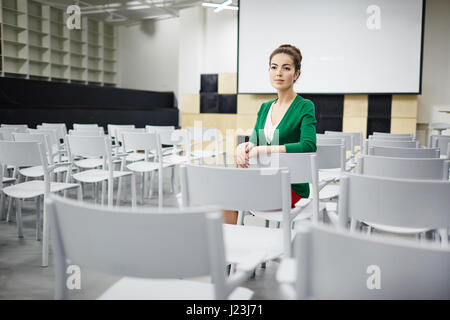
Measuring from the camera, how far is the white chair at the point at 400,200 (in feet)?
4.25

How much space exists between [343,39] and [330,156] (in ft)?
19.7

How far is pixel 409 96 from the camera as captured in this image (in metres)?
8.20

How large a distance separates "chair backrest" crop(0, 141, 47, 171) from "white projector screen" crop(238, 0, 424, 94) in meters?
6.67

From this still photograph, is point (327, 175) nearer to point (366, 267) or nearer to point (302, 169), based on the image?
point (302, 169)

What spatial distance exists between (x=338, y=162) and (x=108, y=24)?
13.1 m

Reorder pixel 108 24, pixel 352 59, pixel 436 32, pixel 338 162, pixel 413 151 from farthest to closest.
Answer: pixel 108 24 → pixel 436 32 → pixel 352 59 → pixel 338 162 → pixel 413 151

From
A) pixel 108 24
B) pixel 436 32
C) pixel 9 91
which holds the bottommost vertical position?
pixel 9 91

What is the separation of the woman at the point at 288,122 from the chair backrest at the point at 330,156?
399 mm

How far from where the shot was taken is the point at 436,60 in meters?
8.62

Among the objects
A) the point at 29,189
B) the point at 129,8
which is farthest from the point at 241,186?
the point at 129,8

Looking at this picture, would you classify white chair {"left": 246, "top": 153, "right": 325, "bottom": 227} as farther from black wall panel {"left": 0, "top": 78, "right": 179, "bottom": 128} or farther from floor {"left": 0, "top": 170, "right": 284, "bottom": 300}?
black wall panel {"left": 0, "top": 78, "right": 179, "bottom": 128}

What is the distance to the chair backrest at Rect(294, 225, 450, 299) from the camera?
711mm
